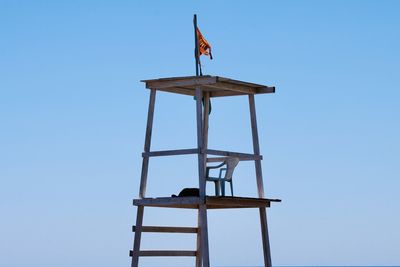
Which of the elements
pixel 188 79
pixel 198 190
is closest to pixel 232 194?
pixel 198 190

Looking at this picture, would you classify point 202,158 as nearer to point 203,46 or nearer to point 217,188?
point 217,188

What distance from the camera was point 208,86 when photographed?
2973 centimetres

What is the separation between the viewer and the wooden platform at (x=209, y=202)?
28.5 meters

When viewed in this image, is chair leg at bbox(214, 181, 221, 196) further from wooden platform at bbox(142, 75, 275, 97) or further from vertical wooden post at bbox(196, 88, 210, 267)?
wooden platform at bbox(142, 75, 275, 97)

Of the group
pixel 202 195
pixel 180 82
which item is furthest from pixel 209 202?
pixel 180 82

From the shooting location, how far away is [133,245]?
29578 mm

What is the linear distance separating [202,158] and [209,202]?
1.01 metres

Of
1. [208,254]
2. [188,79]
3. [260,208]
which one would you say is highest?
[188,79]

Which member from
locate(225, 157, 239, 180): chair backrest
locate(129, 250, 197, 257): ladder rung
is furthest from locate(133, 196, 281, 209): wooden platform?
locate(129, 250, 197, 257): ladder rung

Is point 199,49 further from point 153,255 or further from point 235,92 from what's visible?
point 153,255

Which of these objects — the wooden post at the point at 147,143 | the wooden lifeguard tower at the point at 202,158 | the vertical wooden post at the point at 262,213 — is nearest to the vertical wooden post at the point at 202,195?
the wooden lifeguard tower at the point at 202,158

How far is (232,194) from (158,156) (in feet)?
6.32

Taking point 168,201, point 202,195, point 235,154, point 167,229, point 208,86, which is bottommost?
point 202,195

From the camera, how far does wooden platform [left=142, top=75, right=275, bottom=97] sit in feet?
94.9
